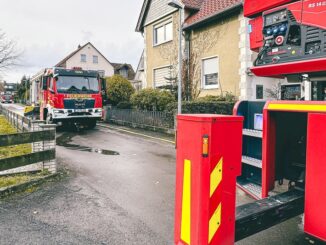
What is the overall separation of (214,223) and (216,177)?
13.8 inches

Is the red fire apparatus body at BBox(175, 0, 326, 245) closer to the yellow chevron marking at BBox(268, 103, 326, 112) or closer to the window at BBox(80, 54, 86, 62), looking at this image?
the yellow chevron marking at BBox(268, 103, 326, 112)

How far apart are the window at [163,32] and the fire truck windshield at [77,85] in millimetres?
6201

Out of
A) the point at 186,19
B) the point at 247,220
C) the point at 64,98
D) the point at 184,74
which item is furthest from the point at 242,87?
the point at 247,220

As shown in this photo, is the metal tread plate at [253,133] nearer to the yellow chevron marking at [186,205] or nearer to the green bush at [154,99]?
the yellow chevron marking at [186,205]

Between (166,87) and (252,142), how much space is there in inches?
567

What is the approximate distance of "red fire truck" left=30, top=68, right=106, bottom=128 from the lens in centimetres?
1534

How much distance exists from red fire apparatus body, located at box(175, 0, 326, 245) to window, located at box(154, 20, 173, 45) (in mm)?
16602

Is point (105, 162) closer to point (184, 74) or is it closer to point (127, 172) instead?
point (127, 172)

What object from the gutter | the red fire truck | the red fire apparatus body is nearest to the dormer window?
the red fire truck

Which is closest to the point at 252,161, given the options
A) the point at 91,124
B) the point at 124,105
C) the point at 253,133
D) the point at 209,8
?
the point at 253,133

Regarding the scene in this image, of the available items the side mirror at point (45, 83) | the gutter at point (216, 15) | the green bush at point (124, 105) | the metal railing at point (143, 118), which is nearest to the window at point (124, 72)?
the metal railing at point (143, 118)

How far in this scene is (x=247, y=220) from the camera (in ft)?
8.79

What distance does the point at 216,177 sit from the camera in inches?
94.8

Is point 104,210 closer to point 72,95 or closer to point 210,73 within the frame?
point 72,95
